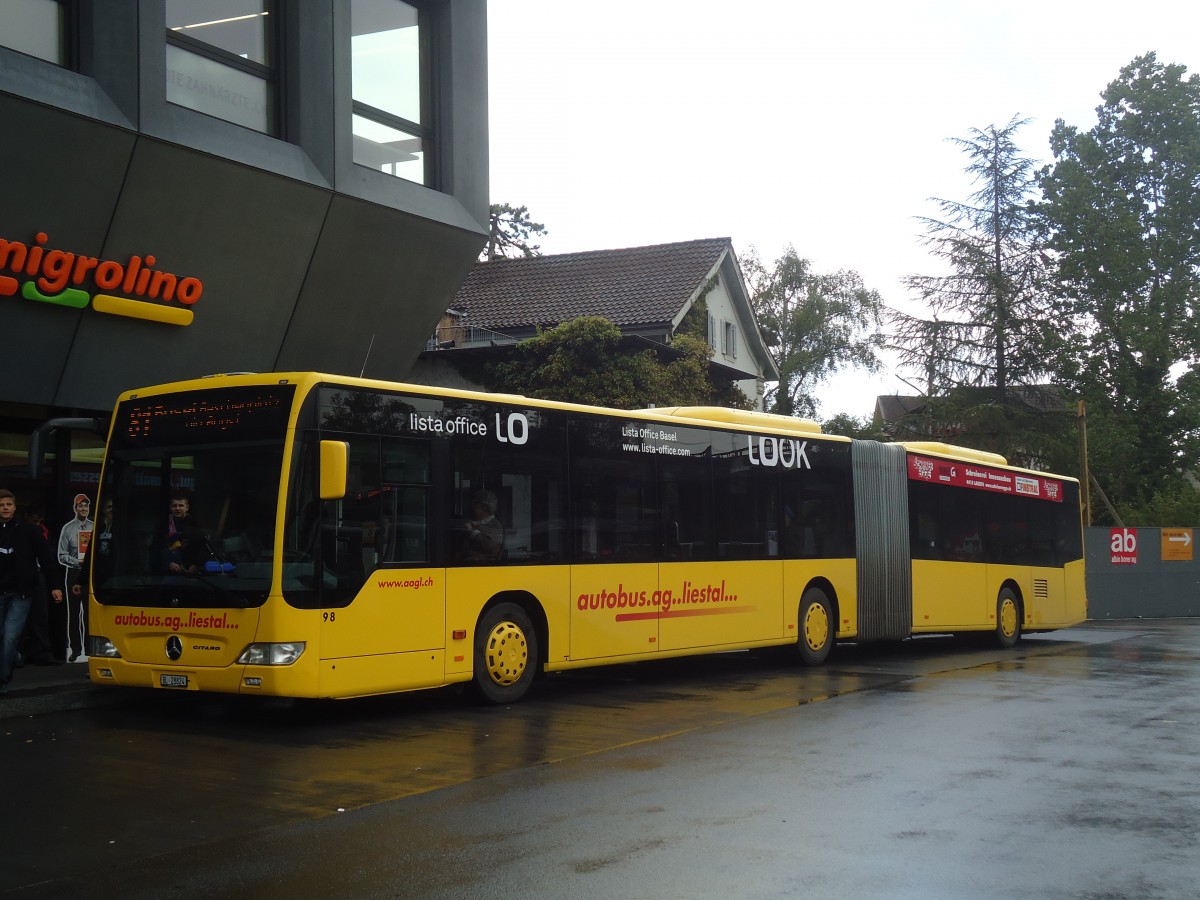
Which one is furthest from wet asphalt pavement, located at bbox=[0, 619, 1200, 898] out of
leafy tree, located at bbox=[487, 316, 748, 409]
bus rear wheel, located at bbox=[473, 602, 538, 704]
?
leafy tree, located at bbox=[487, 316, 748, 409]

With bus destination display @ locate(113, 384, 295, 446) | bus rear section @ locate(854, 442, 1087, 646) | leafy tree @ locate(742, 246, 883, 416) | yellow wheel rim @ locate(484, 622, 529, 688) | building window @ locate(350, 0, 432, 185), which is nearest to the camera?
bus destination display @ locate(113, 384, 295, 446)

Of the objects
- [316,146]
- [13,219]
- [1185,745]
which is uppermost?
[316,146]

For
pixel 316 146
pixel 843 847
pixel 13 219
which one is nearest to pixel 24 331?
pixel 13 219

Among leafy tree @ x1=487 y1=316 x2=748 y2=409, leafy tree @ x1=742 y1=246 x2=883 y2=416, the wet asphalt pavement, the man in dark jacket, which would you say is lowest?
the wet asphalt pavement

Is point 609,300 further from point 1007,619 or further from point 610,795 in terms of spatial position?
point 610,795

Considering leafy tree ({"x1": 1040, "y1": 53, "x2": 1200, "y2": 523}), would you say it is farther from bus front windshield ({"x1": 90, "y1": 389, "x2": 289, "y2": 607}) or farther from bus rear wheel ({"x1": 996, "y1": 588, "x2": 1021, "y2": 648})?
bus front windshield ({"x1": 90, "y1": 389, "x2": 289, "y2": 607})

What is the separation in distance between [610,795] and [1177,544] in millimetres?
30983

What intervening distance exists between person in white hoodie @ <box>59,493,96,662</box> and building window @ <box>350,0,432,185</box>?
229 inches

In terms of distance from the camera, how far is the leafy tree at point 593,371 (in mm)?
33062

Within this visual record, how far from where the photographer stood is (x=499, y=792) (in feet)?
26.0

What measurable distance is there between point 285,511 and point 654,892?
5.55 meters

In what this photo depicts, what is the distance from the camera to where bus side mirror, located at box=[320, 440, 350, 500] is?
1012 centimetres

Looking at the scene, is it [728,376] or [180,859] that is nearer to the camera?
[180,859]

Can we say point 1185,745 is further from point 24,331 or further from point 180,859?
point 24,331
